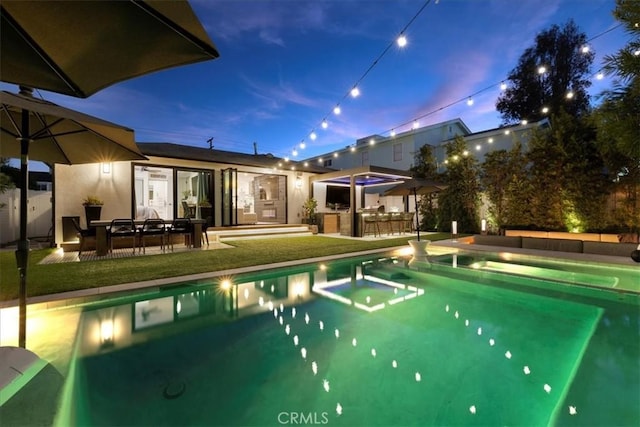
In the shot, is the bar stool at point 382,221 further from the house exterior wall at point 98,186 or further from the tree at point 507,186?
the house exterior wall at point 98,186

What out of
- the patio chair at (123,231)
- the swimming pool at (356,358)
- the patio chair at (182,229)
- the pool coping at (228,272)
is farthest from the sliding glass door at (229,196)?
the swimming pool at (356,358)

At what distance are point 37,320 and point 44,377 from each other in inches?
57.0

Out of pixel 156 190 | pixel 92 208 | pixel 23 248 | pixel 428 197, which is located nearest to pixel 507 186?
pixel 428 197

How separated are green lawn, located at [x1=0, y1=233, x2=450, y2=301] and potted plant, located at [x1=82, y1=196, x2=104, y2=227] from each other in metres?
1.29

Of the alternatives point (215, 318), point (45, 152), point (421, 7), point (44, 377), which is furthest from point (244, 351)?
point (421, 7)

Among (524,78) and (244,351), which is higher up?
(524,78)

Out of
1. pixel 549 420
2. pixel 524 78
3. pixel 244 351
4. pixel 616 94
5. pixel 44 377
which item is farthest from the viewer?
pixel 524 78

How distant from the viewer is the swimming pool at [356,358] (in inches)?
75.1

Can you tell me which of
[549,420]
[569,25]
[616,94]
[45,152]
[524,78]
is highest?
[569,25]

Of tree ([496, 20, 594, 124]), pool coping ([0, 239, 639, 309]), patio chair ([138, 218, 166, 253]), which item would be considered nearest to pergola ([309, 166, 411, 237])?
pool coping ([0, 239, 639, 309])

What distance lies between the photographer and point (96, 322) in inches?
130

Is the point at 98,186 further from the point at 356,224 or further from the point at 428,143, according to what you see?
the point at 428,143

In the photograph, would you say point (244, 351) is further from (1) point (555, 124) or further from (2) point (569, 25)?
(2) point (569, 25)

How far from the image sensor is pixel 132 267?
552 centimetres
